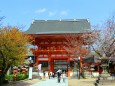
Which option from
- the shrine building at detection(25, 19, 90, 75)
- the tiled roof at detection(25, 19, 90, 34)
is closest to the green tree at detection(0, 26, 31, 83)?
the shrine building at detection(25, 19, 90, 75)

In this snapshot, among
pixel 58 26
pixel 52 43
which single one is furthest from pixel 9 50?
pixel 58 26

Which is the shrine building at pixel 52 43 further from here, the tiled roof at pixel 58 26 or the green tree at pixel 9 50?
the green tree at pixel 9 50

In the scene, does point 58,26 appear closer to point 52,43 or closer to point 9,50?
point 52,43

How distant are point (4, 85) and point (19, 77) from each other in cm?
855

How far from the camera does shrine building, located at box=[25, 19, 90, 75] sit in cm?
6044

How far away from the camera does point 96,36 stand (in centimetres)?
4388

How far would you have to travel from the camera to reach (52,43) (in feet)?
206

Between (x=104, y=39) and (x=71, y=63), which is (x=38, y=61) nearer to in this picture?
(x=71, y=63)

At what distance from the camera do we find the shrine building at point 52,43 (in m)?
60.4

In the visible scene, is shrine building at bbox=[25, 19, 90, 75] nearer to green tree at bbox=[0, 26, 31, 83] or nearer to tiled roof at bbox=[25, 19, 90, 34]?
tiled roof at bbox=[25, 19, 90, 34]

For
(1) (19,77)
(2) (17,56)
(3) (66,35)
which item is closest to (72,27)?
(3) (66,35)

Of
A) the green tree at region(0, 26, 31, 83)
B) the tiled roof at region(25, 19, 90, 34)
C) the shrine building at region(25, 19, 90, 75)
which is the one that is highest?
the tiled roof at region(25, 19, 90, 34)

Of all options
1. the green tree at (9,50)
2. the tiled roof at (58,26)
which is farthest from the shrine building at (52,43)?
the green tree at (9,50)

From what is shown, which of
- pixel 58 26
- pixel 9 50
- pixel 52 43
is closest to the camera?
pixel 9 50
